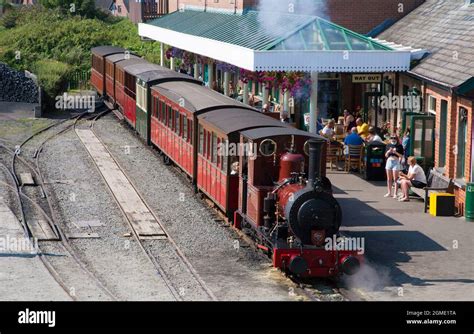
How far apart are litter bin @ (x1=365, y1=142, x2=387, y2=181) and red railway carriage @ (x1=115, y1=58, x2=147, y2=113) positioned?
1347 centimetres

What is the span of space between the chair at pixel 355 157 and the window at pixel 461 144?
466 centimetres

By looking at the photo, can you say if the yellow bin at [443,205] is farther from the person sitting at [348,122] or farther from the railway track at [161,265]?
the person sitting at [348,122]

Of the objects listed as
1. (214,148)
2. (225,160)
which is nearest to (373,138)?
(214,148)

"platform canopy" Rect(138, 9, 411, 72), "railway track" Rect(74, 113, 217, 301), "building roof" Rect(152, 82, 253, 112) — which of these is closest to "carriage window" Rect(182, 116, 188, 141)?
"building roof" Rect(152, 82, 253, 112)

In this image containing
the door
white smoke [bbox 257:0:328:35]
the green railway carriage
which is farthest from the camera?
white smoke [bbox 257:0:328:35]

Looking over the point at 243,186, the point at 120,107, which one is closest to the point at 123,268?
the point at 243,186

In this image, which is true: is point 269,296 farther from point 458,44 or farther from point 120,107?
point 120,107

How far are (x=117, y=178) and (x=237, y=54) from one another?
199 inches

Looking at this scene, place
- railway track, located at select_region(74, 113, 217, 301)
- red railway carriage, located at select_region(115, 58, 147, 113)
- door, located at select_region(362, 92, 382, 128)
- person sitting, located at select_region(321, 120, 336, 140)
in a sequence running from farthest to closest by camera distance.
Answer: red railway carriage, located at select_region(115, 58, 147, 113)
door, located at select_region(362, 92, 382, 128)
person sitting, located at select_region(321, 120, 336, 140)
railway track, located at select_region(74, 113, 217, 301)

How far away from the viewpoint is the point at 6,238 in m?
18.3

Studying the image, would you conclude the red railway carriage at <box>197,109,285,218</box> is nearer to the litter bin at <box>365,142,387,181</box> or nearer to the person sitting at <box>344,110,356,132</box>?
the litter bin at <box>365,142,387,181</box>

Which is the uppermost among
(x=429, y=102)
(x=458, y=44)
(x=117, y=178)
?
(x=458, y=44)

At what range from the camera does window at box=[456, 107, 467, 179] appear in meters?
21.1

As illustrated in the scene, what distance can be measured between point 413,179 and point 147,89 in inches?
397
